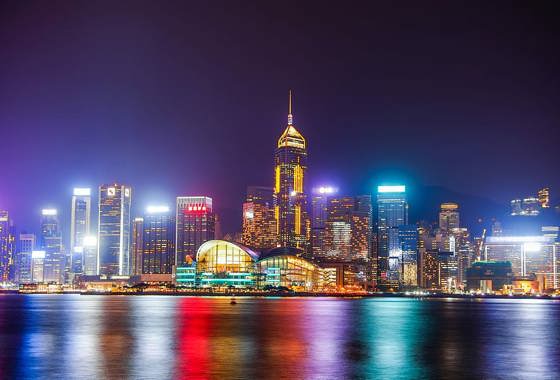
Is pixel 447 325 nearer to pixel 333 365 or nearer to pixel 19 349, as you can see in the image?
pixel 333 365

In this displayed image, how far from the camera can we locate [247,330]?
78.6m

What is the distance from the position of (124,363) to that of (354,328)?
38473mm

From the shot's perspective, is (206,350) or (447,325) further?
(447,325)

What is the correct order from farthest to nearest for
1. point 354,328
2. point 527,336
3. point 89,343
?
1. point 354,328
2. point 527,336
3. point 89,343

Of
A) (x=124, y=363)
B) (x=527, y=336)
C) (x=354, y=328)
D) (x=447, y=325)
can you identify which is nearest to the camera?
(x=124, y=363)

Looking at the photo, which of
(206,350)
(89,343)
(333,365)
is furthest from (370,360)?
(89,343)

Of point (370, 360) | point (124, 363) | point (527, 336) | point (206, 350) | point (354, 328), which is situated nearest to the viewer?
A: point (124, 363)

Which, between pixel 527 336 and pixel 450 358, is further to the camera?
pixel 527 336

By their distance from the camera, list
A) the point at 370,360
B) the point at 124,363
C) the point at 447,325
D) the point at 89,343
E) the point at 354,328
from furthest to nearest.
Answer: the point at 447,325
the point at 354,328
the point at 89,343
the point at 370,360
the point at 124,363

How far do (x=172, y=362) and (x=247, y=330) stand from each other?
2987cm

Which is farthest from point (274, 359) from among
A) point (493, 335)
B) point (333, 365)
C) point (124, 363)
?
point (493, 335)

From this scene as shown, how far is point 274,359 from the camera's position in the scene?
169 feet

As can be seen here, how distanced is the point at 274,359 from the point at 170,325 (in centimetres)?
3608

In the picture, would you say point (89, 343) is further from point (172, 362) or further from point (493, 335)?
point (493, 335)
